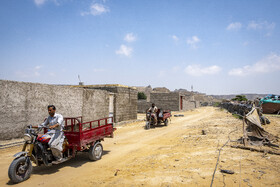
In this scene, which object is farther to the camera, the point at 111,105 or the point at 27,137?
the point at 111,105

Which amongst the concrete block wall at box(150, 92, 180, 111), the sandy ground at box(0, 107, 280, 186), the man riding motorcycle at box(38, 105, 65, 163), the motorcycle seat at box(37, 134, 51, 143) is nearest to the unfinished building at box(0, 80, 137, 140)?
the sandy ground at box(0, 107, 280, 186)

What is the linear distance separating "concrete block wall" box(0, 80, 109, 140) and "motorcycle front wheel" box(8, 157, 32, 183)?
4306mm

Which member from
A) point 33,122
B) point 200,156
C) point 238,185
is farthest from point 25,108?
point 238,185

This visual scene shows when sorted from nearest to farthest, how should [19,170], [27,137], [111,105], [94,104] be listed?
[19,170], [27,137], [94,104], [111,105]

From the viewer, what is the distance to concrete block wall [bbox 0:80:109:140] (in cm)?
758

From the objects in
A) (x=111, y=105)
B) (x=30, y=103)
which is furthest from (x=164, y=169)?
(x=111, y=105)

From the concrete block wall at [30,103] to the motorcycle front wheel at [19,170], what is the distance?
14.1ft

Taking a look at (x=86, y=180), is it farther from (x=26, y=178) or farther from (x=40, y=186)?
(x=26, y=178)

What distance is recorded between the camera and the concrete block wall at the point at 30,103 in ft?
24.9

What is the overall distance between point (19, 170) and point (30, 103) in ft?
16.8

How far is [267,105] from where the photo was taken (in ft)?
58.6

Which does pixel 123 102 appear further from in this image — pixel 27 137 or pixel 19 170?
pixel 19 170

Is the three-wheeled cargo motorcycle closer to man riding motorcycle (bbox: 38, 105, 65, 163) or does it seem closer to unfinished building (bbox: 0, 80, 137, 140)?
man riding motorcycle (bbox: 38, 105, 65, 163)

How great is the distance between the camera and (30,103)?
8.50 m
